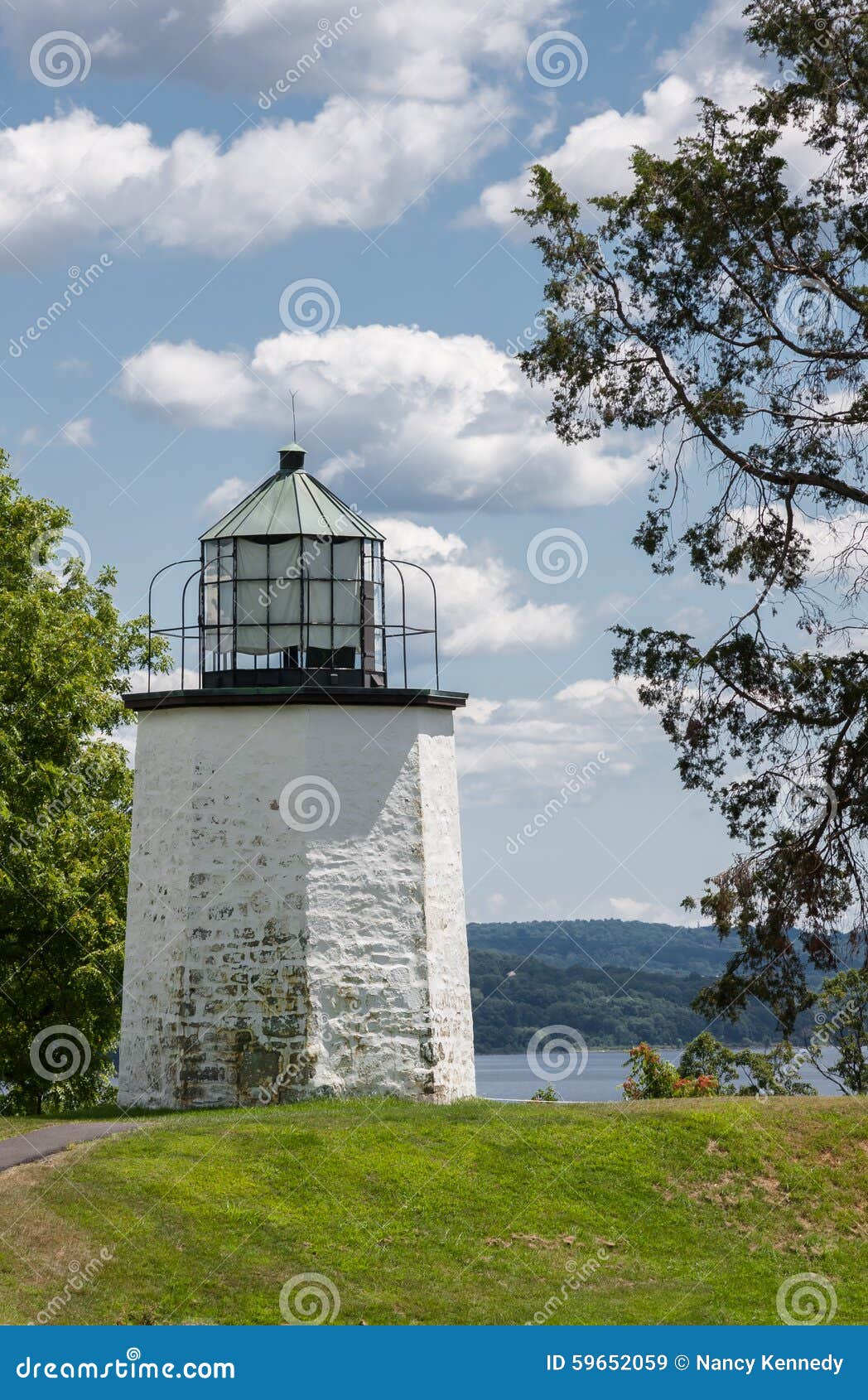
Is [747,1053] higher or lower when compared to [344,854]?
lower

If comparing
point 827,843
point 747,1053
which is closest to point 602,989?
point 747,1053

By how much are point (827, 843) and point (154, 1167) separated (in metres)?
9.02

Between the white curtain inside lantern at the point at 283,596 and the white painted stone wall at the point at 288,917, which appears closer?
the white painted stone wall at the point at 288,917

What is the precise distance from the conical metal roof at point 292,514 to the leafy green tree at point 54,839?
22.4ft

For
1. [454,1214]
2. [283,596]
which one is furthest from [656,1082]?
[283,596]

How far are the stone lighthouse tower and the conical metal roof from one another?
0.04m

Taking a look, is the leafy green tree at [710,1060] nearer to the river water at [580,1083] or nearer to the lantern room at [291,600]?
the lantern room at [291,600]

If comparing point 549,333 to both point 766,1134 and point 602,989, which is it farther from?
point 602,989

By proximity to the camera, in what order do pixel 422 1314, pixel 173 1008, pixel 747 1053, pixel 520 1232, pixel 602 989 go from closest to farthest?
pixel 422 1314, pixel 520 1232, pixel 173 1008, pixel 747 1053, pixel 602 989

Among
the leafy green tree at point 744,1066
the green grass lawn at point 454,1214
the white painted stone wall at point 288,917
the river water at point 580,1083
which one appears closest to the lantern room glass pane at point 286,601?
the white painted stone wall at point 288,917

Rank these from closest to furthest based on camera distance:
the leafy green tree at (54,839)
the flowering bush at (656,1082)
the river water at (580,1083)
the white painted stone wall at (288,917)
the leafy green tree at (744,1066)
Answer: the white painted stone wall at (288,917) → the flowering bush at (656,1082) → the leafy green tree at (54,839) → the leafy green tree at (744,1066) → the river water at (580,1083)

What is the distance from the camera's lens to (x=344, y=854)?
19.5 m

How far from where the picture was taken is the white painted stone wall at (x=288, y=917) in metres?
19.1

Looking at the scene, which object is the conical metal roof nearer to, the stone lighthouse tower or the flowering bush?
the stone lighthouse tower
